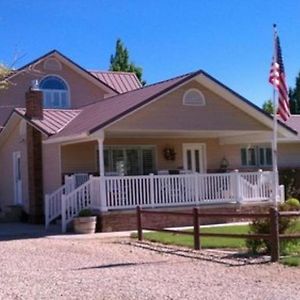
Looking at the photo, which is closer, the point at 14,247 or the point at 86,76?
the point at 14,247

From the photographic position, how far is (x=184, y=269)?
39.9 ft

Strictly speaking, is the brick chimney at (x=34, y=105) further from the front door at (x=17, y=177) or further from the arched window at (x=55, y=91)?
the arched window at (x=55, y=91)

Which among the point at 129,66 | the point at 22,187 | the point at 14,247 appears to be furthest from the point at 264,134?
the point at 129,66

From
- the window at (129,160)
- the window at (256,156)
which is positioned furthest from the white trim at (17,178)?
the window at (256,156)

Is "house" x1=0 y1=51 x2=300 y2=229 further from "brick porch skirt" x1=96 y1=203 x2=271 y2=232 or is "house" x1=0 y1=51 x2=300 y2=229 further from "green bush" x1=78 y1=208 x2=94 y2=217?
"green bush" x1=78 y1=208 x2=94 y2=217

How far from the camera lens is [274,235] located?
42.2 feet

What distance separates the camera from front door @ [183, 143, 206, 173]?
88.6 feet

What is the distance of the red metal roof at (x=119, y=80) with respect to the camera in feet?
119

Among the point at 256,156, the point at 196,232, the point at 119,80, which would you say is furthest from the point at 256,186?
the point at 119,80

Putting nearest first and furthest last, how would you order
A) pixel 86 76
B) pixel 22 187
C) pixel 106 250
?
pixel 106 250
pixel 22 187
pixel 86 76

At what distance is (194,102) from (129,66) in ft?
106

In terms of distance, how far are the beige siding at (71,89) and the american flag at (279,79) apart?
1505cm

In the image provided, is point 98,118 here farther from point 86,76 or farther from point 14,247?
point 86,76

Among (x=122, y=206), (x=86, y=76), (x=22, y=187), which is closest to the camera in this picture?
(x=122, y=206)
